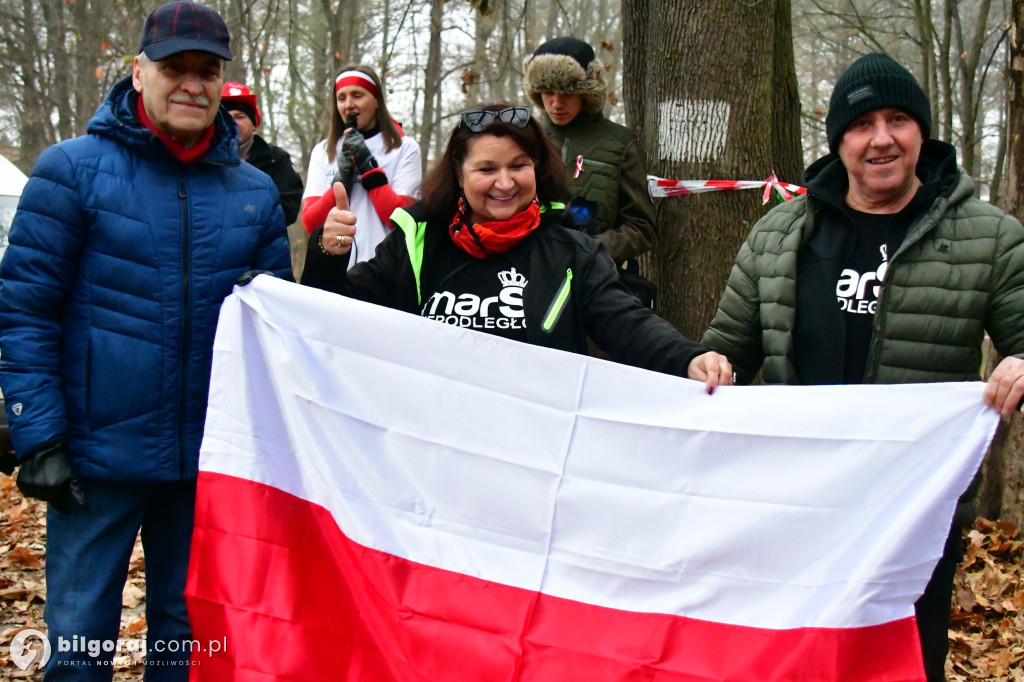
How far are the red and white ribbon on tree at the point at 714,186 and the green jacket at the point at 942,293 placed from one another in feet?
6.59

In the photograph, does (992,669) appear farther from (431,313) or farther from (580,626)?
(431,313)

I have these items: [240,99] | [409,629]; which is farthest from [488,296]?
[240,99]

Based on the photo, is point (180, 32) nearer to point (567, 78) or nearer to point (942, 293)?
point (942, 293)

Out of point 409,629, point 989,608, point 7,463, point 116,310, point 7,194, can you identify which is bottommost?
point 989,608

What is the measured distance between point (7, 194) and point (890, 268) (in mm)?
6786

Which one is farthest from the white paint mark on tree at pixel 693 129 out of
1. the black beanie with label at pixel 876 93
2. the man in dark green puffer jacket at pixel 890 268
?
the black beanie with label at pixel 876 93

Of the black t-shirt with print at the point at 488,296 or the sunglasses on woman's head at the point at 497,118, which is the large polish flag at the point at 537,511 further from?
the sunglasses on woman's head at the point at 497,118

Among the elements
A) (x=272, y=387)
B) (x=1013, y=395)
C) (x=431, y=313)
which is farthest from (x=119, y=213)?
(x=1013, y=395)

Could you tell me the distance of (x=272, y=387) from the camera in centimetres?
330

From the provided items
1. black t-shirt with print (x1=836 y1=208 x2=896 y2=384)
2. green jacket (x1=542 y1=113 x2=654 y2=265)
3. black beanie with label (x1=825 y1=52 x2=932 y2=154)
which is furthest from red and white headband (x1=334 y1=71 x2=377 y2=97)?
black t-shirt with print (x1=836 y1=208 x2=896 y2=384)

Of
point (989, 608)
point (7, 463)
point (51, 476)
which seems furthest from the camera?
point (7, 463)

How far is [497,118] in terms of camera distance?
10.6 ft

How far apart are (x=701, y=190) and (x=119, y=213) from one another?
3075mm

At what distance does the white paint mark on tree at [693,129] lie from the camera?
509 cm
